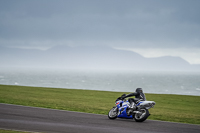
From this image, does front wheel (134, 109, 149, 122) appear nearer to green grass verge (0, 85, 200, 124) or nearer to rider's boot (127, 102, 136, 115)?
rider's boot (127, 102, 136, 115)

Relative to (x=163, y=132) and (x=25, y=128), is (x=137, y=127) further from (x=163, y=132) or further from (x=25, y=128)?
(x=25, y=128)

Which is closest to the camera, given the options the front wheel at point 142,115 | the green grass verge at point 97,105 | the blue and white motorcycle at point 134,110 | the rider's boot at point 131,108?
the front wheel at point 142,115

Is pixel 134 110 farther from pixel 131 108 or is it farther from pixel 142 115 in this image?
pixel 142 115

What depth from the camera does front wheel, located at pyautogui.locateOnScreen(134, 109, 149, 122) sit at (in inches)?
595

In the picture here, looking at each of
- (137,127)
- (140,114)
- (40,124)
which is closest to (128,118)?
(140,114)

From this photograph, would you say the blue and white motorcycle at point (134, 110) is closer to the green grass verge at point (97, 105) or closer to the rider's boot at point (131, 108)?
the rider's boot at point (131, 108)

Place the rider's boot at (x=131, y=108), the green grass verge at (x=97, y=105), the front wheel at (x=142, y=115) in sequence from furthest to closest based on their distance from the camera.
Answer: the green grass verge at (x=97, y=105)
the rider's boot at (x=131, y=108)
the front wheel at (x=142, y=115)

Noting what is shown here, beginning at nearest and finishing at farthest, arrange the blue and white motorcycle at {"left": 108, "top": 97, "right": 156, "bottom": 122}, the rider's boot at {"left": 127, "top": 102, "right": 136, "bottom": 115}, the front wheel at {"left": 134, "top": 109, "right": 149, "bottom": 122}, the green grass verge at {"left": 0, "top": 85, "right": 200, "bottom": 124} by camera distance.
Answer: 1. the front wheel at {"left": 134, "top": 109, "right": 149, "bottom": 122}
2. the blue and white motorcycle at {"left": 108, "top": 97, "right": 156, "bottom": 122}
3. the rider's boot at {"left": 127, "top": 102, "right": 136, "bottom": 115}
4. the green grass verge at {"left": 0, "top": 85, "right": 200, "bottom": 124}

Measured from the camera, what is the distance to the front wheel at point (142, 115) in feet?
49.6

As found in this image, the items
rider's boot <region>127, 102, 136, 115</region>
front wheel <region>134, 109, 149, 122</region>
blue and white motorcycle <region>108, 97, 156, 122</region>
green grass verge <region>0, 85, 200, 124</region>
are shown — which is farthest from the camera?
green grass verge <region>0, 85, 200, 124</region>

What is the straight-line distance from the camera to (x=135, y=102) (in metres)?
15.9

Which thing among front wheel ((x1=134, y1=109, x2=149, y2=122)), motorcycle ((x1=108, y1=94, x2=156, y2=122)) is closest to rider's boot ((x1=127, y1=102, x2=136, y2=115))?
motorcycle ((x1=108, y1=94, x2=156, y2=122))

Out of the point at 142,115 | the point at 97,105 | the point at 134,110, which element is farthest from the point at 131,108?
the point at 97,105

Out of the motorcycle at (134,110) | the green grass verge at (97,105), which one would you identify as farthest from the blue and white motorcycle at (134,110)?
the green grass verge at (97,105)
